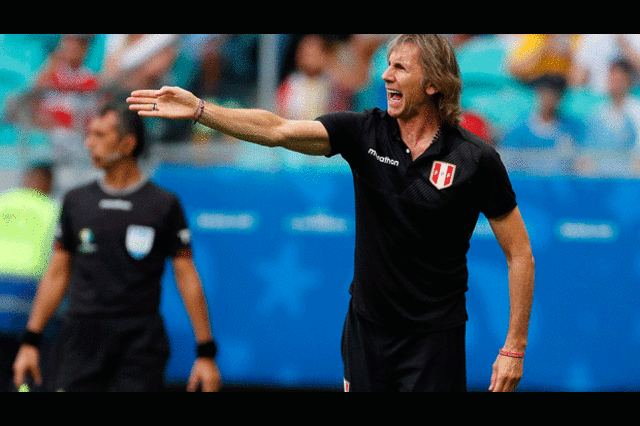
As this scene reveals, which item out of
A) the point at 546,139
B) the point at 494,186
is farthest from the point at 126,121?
the point at 546,139

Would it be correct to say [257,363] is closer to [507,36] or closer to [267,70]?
[267,70]

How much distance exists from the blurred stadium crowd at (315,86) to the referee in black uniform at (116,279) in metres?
1.88

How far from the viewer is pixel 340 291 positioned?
6242mm

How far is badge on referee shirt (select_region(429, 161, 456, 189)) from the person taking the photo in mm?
3295

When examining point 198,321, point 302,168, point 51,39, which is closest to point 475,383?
point 302,168

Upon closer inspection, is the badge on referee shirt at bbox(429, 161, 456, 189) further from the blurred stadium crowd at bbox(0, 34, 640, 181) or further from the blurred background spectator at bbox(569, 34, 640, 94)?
the blurred background spectator at bbox(569, 34, 640, 94)

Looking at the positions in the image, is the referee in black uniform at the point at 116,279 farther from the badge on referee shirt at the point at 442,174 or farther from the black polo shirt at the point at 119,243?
the badge on referee shirt at the point at 442,174

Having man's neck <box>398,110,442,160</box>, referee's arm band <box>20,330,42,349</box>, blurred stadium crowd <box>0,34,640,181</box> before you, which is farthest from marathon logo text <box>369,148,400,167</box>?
blurred stadium crowd <box>0,34,640,181</box>

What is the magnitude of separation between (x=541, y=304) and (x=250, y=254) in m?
2.59

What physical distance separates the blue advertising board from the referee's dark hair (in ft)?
5.57

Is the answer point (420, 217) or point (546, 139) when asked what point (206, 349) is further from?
point (546, 139)

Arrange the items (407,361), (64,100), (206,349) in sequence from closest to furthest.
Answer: (407,361)
(206,349)
(64,100)

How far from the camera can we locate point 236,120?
10.6ft

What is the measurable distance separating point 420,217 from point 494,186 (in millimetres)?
375
